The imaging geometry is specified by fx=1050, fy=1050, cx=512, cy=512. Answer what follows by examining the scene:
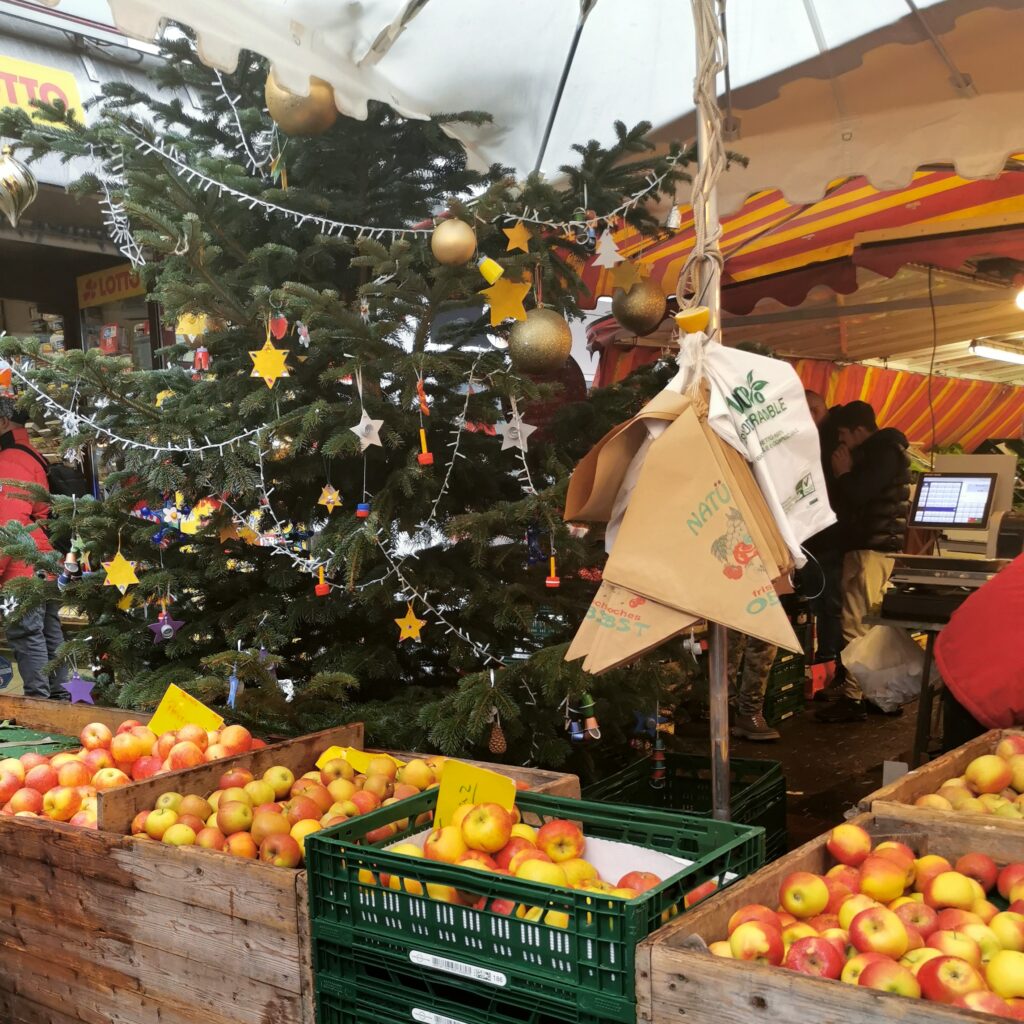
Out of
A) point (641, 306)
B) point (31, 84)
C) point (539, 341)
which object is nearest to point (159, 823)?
point (539, 341)

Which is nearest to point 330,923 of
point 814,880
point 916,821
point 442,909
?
point 442,909

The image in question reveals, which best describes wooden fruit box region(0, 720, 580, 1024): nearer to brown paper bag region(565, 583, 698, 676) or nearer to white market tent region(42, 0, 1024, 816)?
brown paper bag region(565, 583, 698, 676)

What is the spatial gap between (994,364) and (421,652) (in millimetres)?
10102

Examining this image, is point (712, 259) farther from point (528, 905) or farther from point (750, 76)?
point (750, 76)

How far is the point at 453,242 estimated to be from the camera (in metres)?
2.90

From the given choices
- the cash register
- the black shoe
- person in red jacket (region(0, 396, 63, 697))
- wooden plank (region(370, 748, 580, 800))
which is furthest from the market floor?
person in red jacket (region(0, 396, 63, 697))

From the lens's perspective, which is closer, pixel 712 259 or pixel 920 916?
pixel 920 916

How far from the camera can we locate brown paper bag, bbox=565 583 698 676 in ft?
6.29

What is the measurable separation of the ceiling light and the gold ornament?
7908 millimetres

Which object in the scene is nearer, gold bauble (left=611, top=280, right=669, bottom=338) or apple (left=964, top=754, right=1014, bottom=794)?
apple (left=964, top=754, right=1014, bottom=794)

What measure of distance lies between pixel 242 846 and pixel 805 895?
1174 mm

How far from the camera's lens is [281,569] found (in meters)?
3.54

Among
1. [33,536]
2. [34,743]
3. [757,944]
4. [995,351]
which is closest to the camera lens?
[757,944]

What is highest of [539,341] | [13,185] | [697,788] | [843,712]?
[13,185]
